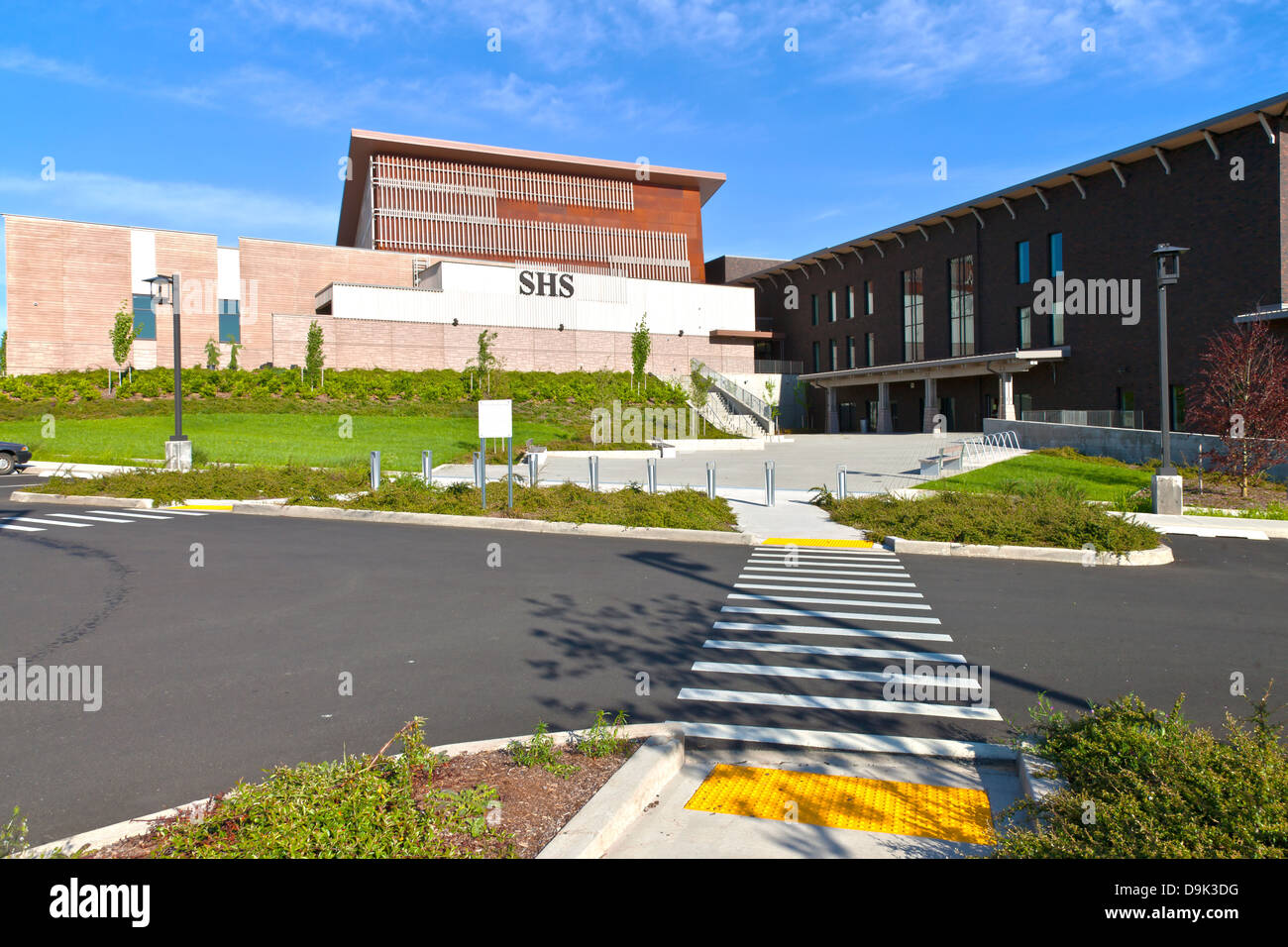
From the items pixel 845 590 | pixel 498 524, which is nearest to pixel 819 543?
pixel 845 590

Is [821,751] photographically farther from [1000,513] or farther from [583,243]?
[583,243]

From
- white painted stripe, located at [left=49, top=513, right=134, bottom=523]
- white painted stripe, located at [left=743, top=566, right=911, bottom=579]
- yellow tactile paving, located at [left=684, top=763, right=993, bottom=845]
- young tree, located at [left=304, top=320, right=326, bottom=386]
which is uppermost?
young tree, located at [left=304, top=320, right=326, bottom=386]

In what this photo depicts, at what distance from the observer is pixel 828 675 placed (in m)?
6.92

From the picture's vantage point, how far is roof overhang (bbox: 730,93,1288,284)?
105 feet

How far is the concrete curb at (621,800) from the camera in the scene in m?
3.81

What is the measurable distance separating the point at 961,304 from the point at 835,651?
4694cm

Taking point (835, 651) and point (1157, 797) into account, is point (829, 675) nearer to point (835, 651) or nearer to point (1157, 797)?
point (835, 651)

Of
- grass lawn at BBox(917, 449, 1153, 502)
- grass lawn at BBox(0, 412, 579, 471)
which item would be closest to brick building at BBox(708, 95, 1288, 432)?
grass lawn at BBox(917, 449, 1153, 502)

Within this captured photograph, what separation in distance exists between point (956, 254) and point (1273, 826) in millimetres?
51488

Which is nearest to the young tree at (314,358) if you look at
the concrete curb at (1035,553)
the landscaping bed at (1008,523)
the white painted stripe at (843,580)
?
the landscaping bed at (1008,523)

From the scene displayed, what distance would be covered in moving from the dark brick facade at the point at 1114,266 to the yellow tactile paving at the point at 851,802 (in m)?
36.3

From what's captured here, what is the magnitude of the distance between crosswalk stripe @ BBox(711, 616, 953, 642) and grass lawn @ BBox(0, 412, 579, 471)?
2013 centimetres

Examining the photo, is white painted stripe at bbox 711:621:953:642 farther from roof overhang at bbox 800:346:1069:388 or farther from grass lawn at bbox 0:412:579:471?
roof overhang at bbox 800:346:1069:388

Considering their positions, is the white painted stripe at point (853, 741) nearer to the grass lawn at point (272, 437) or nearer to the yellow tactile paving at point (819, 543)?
the yellow tactile paving at point (819, 543)
